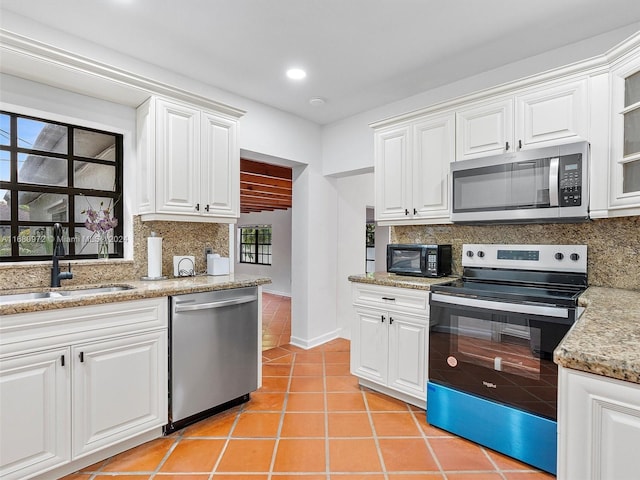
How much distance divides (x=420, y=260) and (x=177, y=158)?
2.03 metres

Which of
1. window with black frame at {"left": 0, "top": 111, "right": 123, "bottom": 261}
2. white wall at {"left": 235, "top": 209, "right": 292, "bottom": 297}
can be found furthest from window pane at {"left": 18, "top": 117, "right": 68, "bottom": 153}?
white wall at {"left": 235, "top": 209, "right": 292, "bottom": 297}

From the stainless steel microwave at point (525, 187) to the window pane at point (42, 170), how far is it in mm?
2835

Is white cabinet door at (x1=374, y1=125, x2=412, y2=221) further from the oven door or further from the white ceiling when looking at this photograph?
the oven door

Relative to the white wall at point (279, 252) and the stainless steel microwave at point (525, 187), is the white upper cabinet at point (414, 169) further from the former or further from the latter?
the white wall at point (279, 252)

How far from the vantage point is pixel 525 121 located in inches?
90.9

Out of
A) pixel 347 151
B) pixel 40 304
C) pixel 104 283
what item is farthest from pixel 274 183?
pixel 40 304

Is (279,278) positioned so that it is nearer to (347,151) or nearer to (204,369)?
(347,151)

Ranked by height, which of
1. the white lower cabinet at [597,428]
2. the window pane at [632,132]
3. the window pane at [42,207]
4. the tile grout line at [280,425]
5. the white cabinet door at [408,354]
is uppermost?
the window pane at [632,132]

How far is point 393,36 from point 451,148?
905 mm

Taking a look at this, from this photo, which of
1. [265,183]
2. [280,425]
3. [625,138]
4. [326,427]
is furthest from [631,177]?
[265,183]

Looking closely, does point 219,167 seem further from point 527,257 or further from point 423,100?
point 527,257

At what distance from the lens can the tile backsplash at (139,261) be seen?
86.4 inches

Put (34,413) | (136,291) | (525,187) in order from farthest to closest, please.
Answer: (525,187) < (136,291) < (34,413)

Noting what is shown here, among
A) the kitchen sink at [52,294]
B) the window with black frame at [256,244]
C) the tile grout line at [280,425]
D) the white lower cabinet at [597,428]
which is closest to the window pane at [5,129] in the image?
the kitchen sink at [52,294]
